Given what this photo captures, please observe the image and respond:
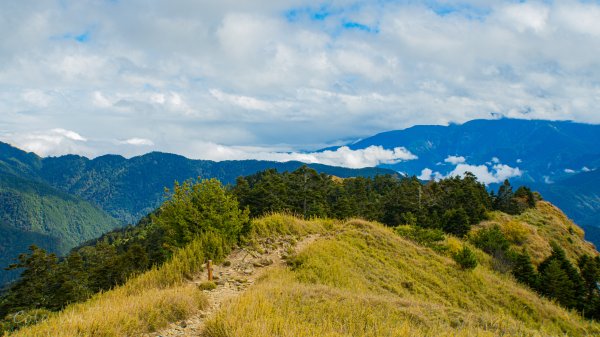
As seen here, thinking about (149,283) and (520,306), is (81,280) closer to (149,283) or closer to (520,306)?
(149,283)

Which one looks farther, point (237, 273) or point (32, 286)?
point (32, 286)

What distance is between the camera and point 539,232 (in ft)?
174

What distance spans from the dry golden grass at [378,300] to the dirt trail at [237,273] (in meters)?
0.87

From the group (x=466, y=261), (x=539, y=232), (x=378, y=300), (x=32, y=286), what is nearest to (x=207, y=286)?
(x=378, y=300)

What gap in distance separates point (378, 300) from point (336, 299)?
1365 millimetres

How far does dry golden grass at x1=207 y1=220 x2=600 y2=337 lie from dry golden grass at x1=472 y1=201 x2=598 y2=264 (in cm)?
1941

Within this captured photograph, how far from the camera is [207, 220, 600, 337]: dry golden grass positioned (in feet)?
26.7

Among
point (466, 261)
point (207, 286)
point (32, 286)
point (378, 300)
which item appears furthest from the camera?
point (32, 286)

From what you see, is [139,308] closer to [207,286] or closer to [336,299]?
[207,286]

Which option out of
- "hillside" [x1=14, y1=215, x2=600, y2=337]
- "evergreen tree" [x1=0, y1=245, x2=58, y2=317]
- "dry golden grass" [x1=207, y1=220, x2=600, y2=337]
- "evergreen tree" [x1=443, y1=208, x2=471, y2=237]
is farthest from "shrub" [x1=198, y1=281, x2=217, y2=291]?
"evergreen tree" [x1=0, y1=245, x2=58, y2=317]

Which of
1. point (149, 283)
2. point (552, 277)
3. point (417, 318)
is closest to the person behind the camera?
point (417, 318)

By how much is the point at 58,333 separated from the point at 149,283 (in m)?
5.84

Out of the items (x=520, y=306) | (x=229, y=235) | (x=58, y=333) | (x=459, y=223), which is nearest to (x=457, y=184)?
(x=459, y=223)

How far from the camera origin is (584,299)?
29.4 meters
